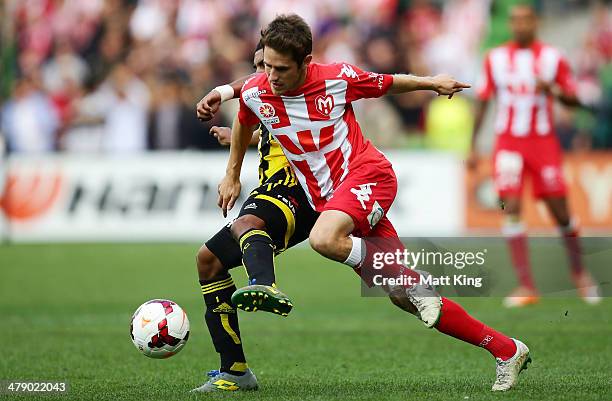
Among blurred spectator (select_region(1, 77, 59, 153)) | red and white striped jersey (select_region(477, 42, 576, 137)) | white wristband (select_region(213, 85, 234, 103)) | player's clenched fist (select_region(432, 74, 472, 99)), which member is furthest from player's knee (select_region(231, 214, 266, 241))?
blurred spectator (select_region(1, 77, 59, 153))

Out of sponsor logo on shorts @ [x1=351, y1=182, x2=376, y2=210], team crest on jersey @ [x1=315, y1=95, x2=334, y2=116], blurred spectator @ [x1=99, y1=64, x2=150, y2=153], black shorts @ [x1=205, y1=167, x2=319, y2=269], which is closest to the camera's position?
sponsor logo on shorts @ [x1=351, y1=182, x2=376, y2=210]

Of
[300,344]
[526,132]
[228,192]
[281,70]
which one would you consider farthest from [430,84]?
[526,132]

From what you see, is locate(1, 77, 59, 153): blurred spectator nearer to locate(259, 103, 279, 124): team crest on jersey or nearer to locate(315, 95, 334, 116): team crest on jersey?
locate(259, 103, 279, 124): team crest on jersey


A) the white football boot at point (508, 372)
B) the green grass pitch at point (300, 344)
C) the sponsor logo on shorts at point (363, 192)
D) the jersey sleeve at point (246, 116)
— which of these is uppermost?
the jersey sleeve at point (246, 116)

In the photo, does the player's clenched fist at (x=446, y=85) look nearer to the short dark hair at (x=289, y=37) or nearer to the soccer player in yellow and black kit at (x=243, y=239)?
the short dark hair at (x=289, y=37)

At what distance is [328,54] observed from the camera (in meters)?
20.7

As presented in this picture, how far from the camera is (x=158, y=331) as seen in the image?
705 centimetres

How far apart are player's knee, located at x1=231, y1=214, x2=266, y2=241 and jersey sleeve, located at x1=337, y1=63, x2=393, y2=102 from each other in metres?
0.88

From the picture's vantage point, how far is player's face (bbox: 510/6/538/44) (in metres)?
12.0

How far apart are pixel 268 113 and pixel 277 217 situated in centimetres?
62

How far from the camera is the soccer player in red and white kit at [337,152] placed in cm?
652

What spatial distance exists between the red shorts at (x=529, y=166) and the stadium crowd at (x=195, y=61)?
722cm

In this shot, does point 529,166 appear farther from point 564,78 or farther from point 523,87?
point 564,78

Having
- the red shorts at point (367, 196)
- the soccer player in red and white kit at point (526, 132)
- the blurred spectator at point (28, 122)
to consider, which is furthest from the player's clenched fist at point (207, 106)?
the blurred spectator at point (28, 122)
